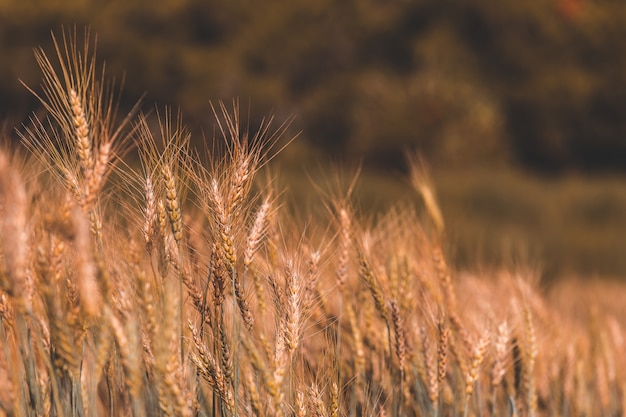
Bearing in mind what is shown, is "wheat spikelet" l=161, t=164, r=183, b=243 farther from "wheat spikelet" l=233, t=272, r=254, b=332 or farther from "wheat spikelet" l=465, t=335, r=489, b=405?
"wheat spikelet" l=465, t=335, r=489, b=405

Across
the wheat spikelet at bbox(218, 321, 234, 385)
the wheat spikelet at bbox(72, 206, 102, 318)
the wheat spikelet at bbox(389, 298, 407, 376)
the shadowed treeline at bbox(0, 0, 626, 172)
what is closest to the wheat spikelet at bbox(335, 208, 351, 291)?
the wheat spikelet at bbox(389, 298, 407, 376)

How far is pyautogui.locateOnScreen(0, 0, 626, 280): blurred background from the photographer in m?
10.7

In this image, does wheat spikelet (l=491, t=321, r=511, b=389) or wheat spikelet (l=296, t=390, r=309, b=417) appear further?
wheat spikelet (l=491, t=321, r=511, b=389)

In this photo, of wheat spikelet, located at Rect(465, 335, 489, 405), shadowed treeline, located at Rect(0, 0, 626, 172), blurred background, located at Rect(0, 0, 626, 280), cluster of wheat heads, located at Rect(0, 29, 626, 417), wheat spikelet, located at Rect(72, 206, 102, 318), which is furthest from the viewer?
shadowed treeline, located at Rect(0, 0, 626, 172)

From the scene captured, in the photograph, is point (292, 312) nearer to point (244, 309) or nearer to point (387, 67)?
point (244, 309)

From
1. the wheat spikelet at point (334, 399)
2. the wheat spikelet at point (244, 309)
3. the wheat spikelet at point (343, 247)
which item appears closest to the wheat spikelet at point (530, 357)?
the wheat spikelet at point (343, 247)

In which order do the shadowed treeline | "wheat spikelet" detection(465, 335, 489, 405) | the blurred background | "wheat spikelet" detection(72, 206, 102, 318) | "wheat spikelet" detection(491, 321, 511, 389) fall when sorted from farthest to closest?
the shadowed treeline → the blurred background → "wheat spikelet" detection(491, 321, 511, 389) → "wheat spikelet" detection(465, 335, 489, 405) → "wheat spikelet" detection(72, 206, 102, 318)

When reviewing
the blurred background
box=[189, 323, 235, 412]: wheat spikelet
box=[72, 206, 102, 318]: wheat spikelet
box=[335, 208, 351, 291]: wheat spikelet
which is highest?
the blurred background

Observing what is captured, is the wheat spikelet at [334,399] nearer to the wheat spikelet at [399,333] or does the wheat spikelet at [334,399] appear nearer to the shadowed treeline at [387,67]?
the wheat spikelet at [399,333]

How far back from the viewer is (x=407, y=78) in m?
13.4

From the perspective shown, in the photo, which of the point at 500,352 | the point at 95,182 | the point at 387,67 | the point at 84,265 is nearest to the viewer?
the point at 84,265

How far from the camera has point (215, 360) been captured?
115 centimetres

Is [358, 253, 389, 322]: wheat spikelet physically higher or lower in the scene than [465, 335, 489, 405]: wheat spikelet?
higher

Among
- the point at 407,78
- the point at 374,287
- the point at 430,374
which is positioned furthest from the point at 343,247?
the point at 407,78
